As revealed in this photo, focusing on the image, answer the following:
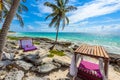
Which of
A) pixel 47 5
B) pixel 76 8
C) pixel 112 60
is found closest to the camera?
pixel 112 60

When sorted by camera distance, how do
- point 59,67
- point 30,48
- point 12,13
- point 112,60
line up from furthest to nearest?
1. point 30,48
2. point 112,60
3. point 59,67
4. point 12,13

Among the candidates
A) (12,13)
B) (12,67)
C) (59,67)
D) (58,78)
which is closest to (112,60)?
(59,67)

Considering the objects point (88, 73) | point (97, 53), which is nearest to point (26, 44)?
point (88, 73)

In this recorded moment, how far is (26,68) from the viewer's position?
6.50 m

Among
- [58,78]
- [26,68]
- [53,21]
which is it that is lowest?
[58,78]

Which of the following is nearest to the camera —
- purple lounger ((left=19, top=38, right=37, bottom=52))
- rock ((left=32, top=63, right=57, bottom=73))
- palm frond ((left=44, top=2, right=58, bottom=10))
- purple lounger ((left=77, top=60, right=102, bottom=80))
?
purple lounger ((left=77, top=60, right=102, bottom=80))

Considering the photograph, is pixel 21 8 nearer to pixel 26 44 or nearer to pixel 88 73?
pixel 26 44

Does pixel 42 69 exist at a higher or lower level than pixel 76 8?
lower

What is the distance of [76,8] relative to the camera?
51.6 ft

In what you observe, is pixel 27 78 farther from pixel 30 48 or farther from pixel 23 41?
pixel 23 41

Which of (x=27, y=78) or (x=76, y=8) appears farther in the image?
(x=76, y=8)

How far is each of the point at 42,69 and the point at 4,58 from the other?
10.1 ft

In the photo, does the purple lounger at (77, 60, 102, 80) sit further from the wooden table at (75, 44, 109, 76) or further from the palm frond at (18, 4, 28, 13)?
the palm frond at (18, 4, 28, 13)

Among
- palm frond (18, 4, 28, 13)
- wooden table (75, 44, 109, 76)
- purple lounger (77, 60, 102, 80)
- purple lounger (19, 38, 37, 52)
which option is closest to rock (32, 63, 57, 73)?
purple lounger (77, 60, 102, 80)
